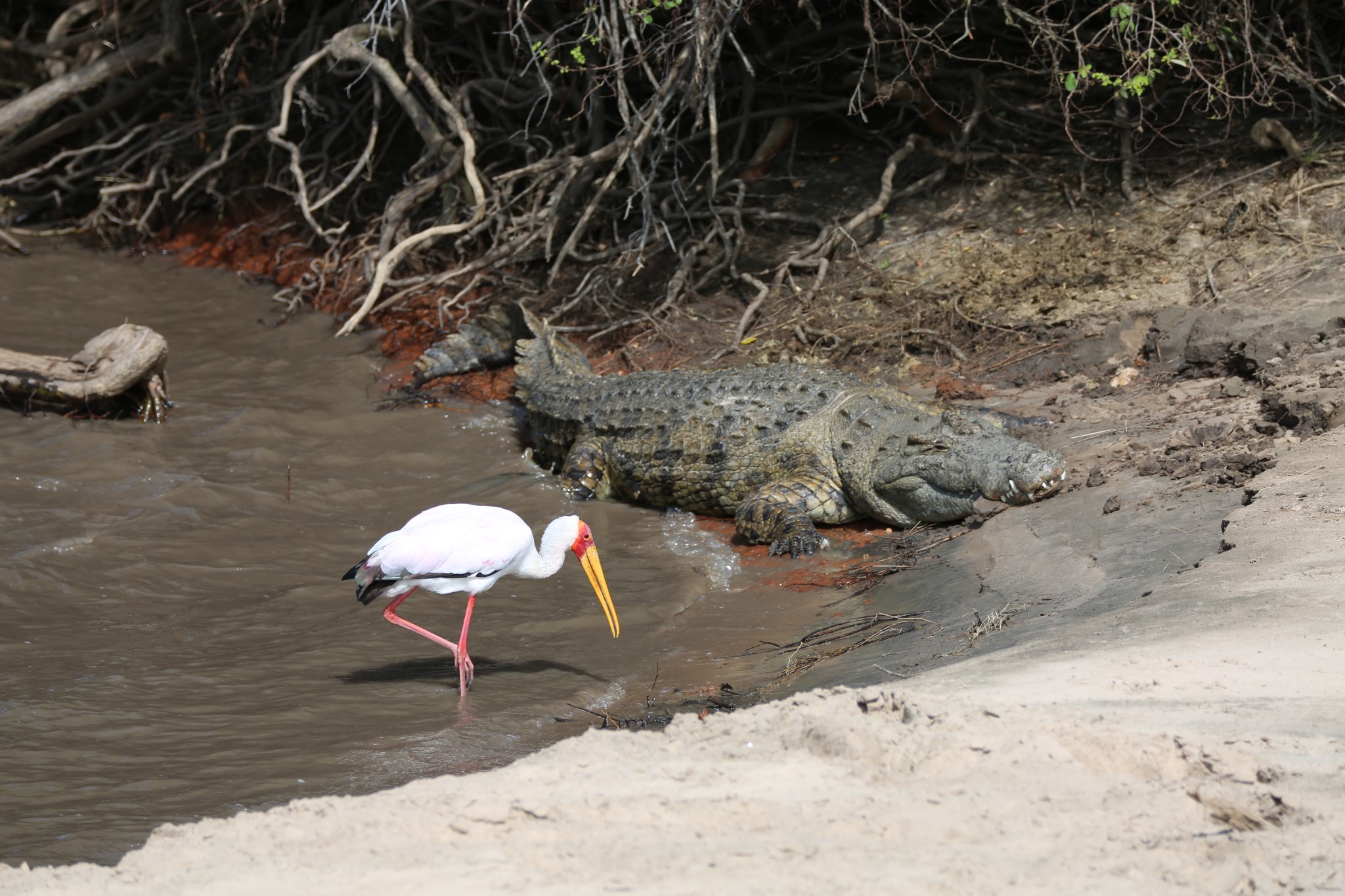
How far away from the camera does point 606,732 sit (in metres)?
2.97

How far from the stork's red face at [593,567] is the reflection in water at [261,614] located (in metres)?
0.17

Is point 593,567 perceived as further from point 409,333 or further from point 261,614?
point 409,333

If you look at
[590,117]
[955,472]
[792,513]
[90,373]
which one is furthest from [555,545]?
[590,117]

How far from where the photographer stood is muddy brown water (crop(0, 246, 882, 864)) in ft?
12.1

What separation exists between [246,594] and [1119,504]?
3.90 m

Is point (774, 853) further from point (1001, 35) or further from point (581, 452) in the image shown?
point (1001, 35)

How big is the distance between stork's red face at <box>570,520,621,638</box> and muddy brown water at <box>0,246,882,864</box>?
0.16m

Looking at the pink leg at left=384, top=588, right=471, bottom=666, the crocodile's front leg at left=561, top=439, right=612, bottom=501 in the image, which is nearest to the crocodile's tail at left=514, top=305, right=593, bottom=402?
the crocodile's front leg at left=561, top=439, right=612, bottom=501

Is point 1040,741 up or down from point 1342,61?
down

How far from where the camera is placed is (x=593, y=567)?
480cm

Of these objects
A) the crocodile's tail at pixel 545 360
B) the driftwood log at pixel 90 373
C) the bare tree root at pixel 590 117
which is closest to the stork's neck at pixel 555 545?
the crocodile's tail at pixel 545 360

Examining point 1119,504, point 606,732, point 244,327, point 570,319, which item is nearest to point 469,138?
point 570,319

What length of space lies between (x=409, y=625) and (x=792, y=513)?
7.49 ft

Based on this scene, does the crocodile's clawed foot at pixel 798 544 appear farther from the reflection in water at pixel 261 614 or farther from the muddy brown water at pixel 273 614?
the reflection in water at pixel 261 614
